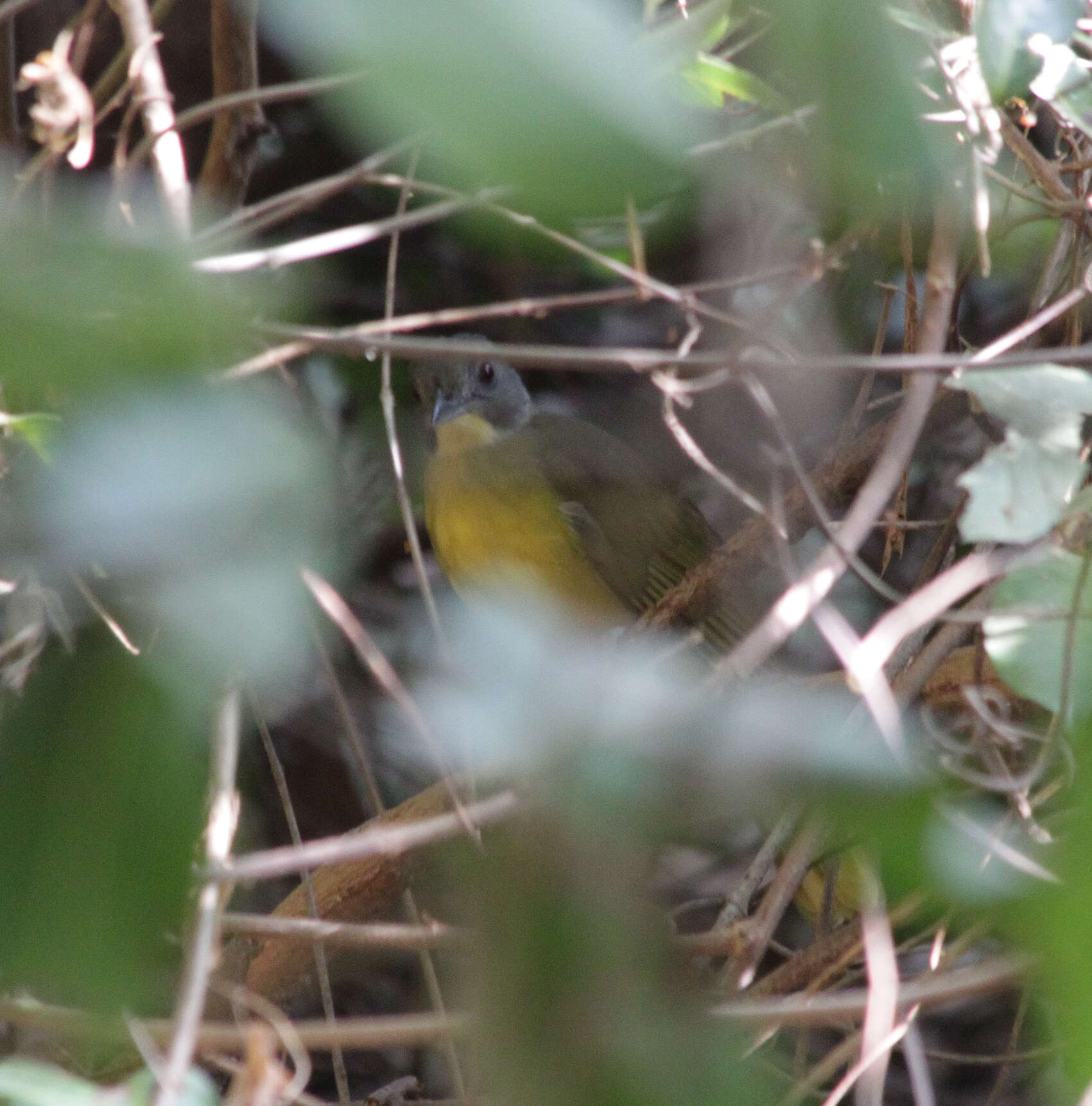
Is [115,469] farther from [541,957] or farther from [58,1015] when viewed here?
[58,1015]

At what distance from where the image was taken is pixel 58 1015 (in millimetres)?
928

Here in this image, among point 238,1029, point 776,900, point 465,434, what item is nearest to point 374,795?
point 776,900

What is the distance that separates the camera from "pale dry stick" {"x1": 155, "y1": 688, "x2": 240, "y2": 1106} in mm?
947

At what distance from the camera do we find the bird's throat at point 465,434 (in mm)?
3693

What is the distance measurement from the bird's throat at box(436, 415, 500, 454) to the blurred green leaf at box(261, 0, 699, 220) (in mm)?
3080

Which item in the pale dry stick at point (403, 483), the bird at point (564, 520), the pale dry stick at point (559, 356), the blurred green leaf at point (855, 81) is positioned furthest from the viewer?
the bird at point (564, 520)

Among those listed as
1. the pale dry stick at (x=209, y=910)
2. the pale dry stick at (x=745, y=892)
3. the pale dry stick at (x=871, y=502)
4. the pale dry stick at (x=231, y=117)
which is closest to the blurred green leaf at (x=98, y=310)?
the pale dry stick at (x=209, y=910)

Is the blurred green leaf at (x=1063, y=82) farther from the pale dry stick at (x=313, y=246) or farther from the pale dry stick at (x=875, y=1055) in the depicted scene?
the pale dry stick at (x=875, y=1055)

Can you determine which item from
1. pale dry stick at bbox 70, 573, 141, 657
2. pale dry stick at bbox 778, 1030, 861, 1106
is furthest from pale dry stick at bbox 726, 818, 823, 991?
pale dry stick at bbox 70, 573, 141, 657

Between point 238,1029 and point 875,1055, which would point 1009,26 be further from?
point 238,1029

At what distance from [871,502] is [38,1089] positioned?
830 mm

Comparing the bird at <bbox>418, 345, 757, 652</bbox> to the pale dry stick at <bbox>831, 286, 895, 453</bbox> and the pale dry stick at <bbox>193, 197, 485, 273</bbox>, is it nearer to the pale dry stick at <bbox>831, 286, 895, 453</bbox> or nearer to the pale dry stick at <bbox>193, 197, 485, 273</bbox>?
the pale dry stick at <bbox>831, 286, 895, 453</bbox>

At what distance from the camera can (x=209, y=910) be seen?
1021mm

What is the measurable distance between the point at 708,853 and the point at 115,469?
73.6 inches
